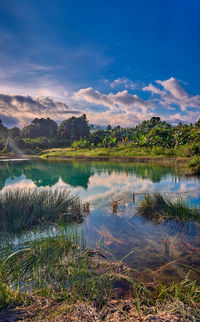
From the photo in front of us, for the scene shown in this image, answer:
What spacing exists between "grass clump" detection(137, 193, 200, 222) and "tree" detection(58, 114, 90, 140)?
122 m

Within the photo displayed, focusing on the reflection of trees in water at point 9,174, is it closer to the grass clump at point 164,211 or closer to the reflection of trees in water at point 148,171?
the reflection of trees in water at point 148,171

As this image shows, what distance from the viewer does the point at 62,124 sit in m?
138

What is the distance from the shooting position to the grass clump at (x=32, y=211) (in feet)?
27.8

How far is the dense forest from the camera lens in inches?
2239

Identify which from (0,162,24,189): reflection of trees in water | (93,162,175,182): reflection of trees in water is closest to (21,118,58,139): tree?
(0,162,24,189): reflection of trees in water

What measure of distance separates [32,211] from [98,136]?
290ft

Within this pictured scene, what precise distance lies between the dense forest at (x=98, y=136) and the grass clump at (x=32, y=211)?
114 ft

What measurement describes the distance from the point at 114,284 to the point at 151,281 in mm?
1083

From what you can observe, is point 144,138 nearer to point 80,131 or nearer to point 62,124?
point 80,131

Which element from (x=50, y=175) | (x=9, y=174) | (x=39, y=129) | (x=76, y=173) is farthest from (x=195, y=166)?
(x=39, y=129)

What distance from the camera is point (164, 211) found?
10.5 m

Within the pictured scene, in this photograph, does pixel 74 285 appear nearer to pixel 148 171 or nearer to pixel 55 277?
pixel 55 277

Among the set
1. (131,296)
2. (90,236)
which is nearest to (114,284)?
(131,296)

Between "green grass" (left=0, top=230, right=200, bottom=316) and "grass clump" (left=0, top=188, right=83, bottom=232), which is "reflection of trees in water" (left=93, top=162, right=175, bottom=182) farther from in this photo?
"green grass" (left=0, top=230, right=200, bottom=316)
